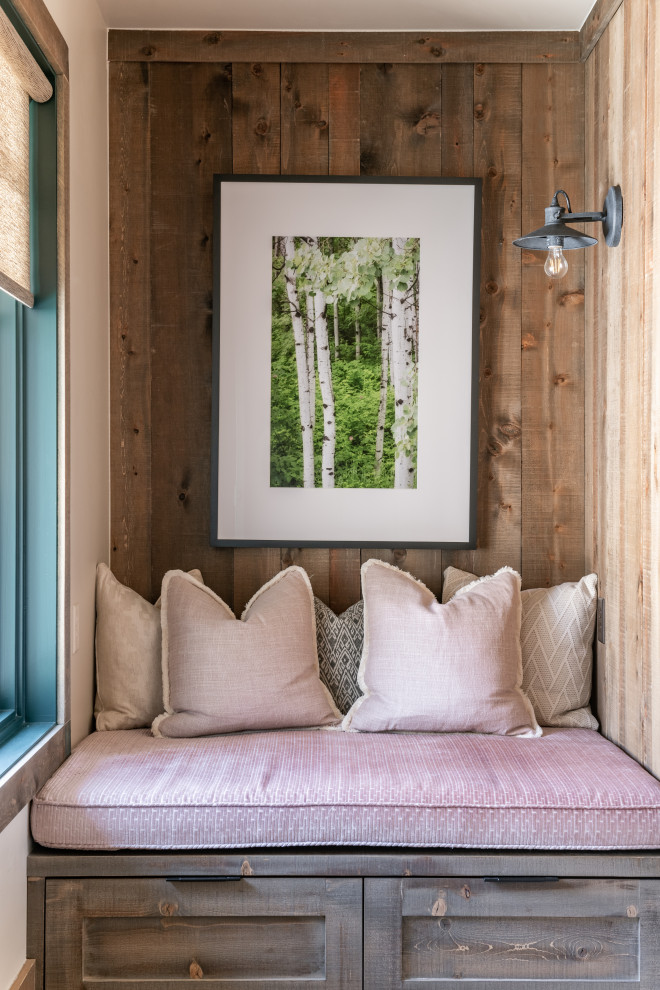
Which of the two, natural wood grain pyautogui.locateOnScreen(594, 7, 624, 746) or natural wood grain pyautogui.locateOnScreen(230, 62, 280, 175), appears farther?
natural wood grain pyautogui.locateOnScreen(230, 62, 280, 175)

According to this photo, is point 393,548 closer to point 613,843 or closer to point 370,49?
point 613,843

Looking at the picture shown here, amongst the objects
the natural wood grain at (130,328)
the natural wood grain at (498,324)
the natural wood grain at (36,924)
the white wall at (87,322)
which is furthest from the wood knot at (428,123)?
the natural wood grain at (36,924)

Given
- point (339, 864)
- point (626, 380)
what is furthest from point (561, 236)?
Result: point (339, 864)

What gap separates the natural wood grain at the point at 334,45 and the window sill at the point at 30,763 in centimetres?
196

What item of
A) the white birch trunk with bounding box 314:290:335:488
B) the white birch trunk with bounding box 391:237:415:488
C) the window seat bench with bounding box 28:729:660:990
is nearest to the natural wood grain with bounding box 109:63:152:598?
the white birch trunk with bounding box 314:290:335:488

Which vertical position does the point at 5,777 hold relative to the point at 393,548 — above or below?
below

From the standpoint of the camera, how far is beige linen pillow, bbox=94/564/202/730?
226 cm

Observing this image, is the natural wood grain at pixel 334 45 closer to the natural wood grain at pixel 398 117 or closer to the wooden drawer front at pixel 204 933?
the natural wood grain at pixel 398 117

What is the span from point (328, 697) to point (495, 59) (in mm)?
1958

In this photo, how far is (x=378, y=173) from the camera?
2512 millimetres

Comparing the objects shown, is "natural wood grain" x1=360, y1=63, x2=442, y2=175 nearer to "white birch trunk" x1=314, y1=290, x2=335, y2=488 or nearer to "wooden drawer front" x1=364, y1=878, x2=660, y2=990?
"white birch trunk" x1=314, y1=290, x2=335, y2=488

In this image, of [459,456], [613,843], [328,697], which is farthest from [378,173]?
[613,843]

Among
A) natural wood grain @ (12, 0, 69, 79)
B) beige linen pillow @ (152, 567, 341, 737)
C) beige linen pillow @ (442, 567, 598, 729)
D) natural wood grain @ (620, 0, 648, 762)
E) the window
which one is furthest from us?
beige linen pillow @ (442, 567, 598, 729)

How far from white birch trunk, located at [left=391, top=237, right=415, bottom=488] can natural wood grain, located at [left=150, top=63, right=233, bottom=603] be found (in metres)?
0.56
